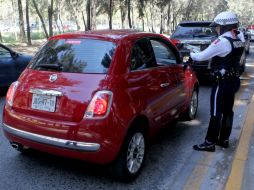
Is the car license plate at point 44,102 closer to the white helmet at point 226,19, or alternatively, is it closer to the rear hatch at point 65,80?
the rear hatch at point 65,80

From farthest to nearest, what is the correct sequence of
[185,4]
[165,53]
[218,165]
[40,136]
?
[185,4]
[165,53]
[218,165]
[40,136]

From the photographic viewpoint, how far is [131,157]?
4469 mm

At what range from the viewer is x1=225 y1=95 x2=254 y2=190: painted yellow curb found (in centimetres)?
444

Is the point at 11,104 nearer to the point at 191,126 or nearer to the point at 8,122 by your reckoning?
the point at 8,122

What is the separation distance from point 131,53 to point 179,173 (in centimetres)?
153

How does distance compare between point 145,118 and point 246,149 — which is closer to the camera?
point 145,118

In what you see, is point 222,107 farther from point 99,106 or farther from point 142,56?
point 99,106

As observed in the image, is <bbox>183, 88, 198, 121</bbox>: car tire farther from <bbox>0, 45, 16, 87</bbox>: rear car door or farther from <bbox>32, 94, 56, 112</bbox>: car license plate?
<bbox>0, 45, 16, 87</bbox>: rear car door

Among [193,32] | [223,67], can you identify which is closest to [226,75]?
[223,67]

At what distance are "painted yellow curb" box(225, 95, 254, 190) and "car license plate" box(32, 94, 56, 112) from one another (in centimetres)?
208

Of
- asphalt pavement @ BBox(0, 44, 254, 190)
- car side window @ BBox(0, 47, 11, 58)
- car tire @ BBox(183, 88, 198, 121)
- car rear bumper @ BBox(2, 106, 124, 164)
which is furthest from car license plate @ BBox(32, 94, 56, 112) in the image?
car side window @ BBox(0, 47, 11, 58)

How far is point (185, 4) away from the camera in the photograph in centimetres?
6656

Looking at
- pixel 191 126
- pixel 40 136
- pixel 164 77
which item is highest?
pixel 164 77

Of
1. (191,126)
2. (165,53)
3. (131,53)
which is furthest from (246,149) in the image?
(131,53)
